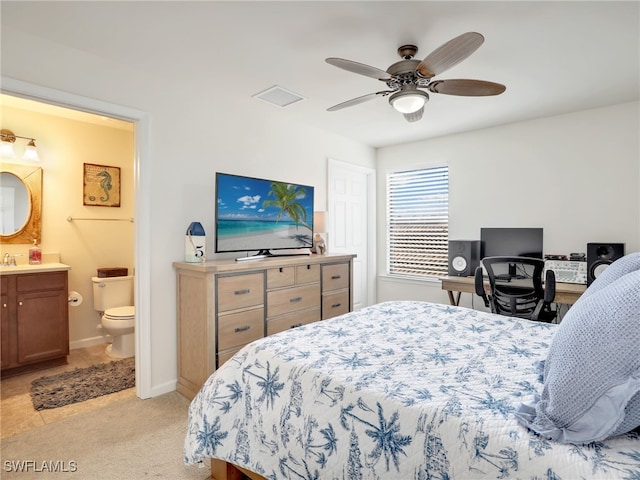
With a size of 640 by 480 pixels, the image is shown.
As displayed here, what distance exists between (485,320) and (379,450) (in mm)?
1383

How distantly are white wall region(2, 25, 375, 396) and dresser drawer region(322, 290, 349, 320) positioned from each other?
4.01 ft

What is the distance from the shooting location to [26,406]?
2621 millimetres

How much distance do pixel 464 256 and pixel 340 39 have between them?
2727 millimetres

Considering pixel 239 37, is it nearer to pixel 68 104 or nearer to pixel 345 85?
pixel 345 85

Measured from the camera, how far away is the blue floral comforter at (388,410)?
0.99 meters

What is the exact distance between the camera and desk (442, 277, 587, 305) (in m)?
3.21

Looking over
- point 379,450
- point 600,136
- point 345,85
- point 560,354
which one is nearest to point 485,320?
point 560,354

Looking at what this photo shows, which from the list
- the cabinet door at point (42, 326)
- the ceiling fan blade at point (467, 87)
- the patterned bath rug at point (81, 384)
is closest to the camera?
the ceiling fan blade at point (467, 87)

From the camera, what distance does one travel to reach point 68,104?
7.98 ft

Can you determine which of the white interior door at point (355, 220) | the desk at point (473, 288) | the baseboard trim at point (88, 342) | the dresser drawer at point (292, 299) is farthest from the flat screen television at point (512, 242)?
the baseboard trim at point (88, 342)

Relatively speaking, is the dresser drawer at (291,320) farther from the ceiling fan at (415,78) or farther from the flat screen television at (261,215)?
the ceiling fan at (415,78)

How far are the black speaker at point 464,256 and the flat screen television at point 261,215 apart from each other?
5.49 feet

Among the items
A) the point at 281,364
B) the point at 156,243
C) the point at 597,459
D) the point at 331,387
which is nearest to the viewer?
the point at 597,459

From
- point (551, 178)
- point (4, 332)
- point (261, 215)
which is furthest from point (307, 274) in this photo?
point (551, 178)
